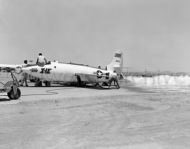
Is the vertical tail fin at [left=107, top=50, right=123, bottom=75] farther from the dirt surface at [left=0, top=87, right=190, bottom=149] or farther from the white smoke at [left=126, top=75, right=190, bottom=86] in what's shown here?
the dirt surface at [left=0, top=87, right=190, bottom=149]

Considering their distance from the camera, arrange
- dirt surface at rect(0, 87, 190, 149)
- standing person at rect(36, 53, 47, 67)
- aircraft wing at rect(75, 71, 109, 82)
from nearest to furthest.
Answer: dirt surface at rect(0, 87, 190, 149) < standing person at rect(36, 53, 47, 67) < aircraft wing at rect(75, 71, 109, 82)

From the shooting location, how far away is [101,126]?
351 inches

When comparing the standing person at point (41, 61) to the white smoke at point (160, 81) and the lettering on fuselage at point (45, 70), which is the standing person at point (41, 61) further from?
the white smoke at point (160, 81)

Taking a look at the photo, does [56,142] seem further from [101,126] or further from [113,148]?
[101,126]

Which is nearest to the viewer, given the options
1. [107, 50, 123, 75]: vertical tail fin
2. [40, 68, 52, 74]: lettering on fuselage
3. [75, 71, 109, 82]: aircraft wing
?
[40, 68, 52, 74]: lettering on fuselage

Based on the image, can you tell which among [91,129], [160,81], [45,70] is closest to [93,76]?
[45,70]

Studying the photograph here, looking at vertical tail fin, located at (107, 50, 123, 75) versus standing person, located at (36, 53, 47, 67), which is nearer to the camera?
standing person, located at (36, 53, 47, 67)

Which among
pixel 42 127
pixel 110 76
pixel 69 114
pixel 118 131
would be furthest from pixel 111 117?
pixel 110 76

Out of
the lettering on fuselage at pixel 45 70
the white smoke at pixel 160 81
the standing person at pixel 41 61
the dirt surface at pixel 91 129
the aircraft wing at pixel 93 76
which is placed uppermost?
the standing person at pixel 41 61

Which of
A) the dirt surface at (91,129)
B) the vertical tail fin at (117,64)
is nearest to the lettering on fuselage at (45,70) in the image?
the vertical tail fin at (117,64)

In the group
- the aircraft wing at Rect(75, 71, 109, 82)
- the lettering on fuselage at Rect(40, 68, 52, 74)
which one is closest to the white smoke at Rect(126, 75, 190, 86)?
the aircraft wing at Rect(75, 71, 109, 82)

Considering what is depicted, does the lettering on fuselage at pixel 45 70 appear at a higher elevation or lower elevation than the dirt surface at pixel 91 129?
higher

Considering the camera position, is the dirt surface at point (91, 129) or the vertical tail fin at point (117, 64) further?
the vertical tail fin at point (117, 64)

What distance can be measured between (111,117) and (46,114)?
2728 mm
